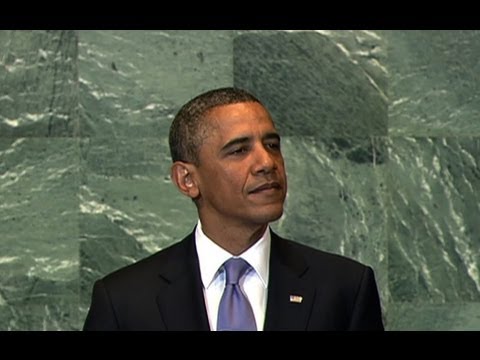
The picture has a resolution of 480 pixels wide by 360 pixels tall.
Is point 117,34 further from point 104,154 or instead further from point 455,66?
point 455,66

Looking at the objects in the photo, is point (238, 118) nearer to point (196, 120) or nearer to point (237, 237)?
point (196, 120)

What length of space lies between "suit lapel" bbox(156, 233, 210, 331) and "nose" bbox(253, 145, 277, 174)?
0.82 feet

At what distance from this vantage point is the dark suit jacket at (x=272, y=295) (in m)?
1.97

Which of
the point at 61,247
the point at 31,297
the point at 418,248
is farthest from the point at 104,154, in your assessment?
the point at 418,248

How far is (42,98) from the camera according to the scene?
3.24m

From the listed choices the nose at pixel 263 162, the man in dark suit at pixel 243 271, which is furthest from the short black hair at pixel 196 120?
the nose at pixel 263 162

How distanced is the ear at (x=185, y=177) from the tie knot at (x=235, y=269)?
19 centimetres

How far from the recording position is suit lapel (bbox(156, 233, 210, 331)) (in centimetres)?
197

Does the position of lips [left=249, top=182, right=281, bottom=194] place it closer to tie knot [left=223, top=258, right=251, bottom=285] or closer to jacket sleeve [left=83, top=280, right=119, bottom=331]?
tie knot [left=223, top=258, right=251, bottom=285]

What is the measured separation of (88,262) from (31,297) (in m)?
0.23

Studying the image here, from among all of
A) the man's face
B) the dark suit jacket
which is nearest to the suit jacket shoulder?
the dark suit jacket
